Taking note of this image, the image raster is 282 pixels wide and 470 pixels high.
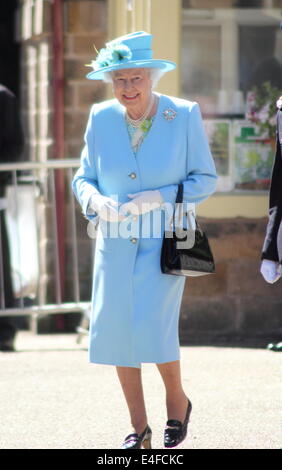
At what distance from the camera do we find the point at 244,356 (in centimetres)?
776

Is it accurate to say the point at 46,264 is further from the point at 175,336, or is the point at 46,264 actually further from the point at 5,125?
the point at 175,336

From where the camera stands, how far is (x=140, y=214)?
5.05 m

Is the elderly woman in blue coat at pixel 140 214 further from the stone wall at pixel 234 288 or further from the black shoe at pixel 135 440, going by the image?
the stone wall at pixel 234 288

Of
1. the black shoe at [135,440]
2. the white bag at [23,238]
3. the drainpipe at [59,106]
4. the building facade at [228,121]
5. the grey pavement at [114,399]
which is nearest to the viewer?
the black shoe at [135,440]

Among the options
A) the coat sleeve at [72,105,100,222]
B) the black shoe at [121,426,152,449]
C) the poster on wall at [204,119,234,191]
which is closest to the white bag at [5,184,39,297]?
the poster on wall at [204,119,234,191]

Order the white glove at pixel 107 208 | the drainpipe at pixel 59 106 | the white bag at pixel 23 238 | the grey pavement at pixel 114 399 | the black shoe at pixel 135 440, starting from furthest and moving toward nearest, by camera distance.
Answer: the drainpipe at pixel 59 106 → the white bag at pixel 23 238 → the grey pavement at pixel 114 399 → the black shoe at pixel 135 440 → the white glove at pixel 107 208

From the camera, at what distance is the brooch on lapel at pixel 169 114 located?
16.8ft

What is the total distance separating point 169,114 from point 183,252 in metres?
0.61

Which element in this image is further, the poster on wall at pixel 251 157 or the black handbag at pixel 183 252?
the poster on wall at pixel 251 157

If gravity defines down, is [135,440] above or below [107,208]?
below

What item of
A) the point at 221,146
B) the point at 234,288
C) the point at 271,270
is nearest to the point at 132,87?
the point at 271,270

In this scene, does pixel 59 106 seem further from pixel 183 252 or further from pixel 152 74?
pixel 183 252

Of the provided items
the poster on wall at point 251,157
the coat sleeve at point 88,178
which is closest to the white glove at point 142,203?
the coat sleeve at point 88,178

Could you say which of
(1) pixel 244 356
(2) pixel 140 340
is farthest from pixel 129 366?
(1) pixel 244 356
